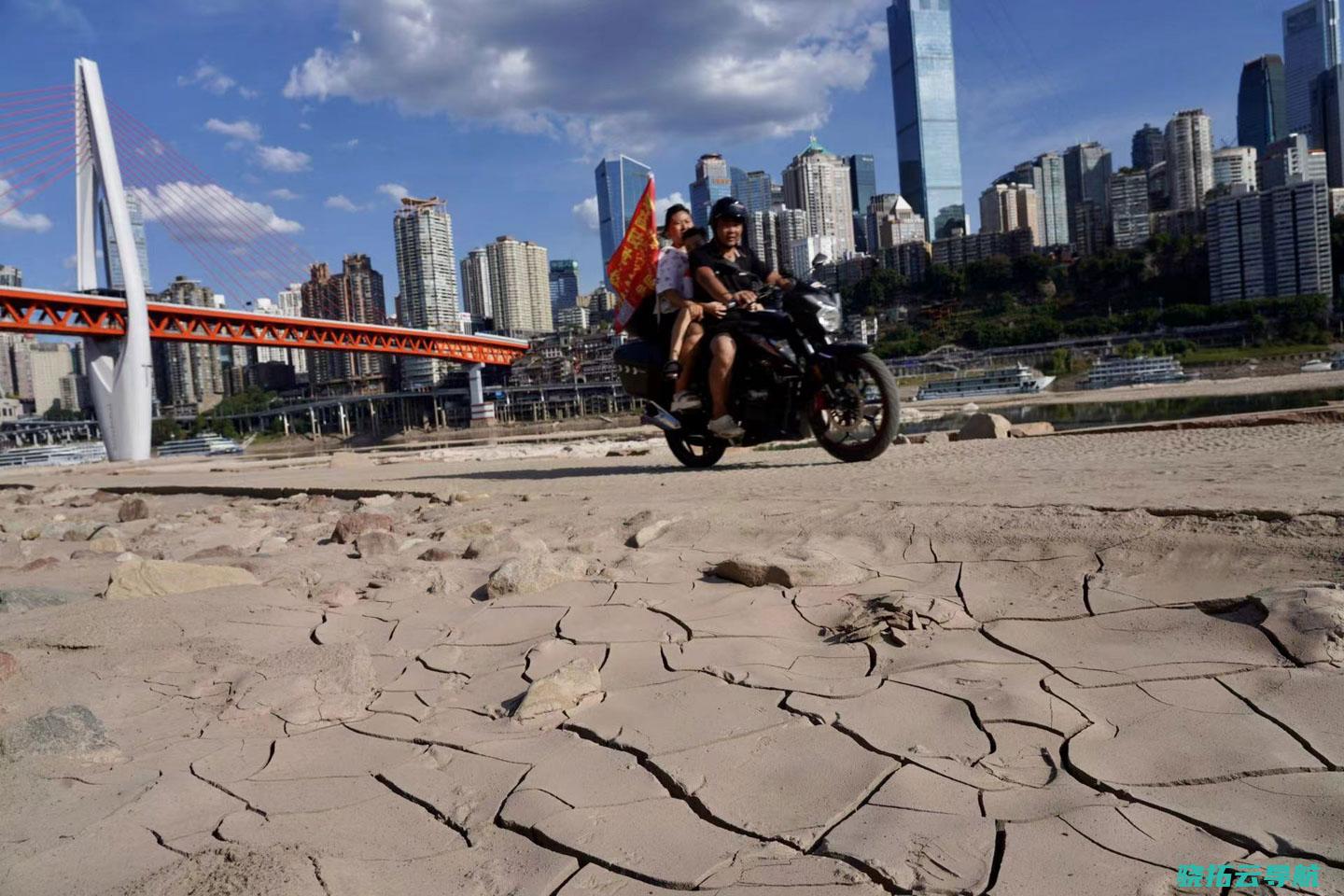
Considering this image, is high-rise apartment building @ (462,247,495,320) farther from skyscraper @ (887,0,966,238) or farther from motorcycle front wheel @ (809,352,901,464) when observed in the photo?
motorcycle front wheel @ (809,352,901,464)

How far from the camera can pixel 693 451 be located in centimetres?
660

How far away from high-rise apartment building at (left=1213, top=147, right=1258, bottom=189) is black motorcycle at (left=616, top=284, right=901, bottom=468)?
113563 mm

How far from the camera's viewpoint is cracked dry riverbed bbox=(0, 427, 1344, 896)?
1.24 m

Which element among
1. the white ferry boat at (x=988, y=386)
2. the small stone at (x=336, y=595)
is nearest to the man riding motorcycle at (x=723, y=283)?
the small stone at (x=336, y=595)

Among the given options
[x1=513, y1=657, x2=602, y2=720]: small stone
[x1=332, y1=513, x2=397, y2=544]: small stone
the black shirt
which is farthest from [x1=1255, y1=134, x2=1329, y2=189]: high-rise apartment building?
[x1=513, y1=657, x2=602, y2=720]: small stone

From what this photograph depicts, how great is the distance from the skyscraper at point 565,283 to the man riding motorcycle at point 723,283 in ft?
514

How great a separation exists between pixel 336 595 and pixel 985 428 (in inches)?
239

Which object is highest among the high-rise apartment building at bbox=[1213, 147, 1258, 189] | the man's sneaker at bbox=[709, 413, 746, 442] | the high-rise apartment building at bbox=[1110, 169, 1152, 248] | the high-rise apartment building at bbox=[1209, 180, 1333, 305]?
the high-rise apartment building at bbox=[1213, 147, 1258, 189]

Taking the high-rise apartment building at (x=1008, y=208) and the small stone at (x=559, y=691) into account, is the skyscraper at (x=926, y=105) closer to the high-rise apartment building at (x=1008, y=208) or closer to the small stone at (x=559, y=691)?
the high-rise apartment building at (x=1008, y=208)

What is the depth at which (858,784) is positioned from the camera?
140 centimetres

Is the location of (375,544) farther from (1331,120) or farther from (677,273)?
(1331,120)

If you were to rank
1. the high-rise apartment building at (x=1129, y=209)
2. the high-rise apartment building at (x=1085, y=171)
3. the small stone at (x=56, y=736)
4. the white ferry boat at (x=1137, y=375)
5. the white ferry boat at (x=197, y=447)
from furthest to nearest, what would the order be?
the high-rise apartment building at (x=1085, y=171)
the high-rise apartment building at (x=1129, y=209)
the white ferry boat at (x=197, y=447)
the white ferry boat at (x=1137, y=375)
the small stone at (x=56, y=736)

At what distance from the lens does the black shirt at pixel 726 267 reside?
5.28 m

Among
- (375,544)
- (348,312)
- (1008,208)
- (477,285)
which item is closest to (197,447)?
(348,312)
